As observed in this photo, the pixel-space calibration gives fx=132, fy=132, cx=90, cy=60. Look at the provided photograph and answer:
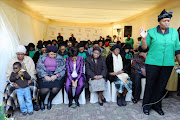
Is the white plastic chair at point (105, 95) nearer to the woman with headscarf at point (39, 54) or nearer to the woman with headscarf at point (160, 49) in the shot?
the woman with headscarf at point (160, 49)

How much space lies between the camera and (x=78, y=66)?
321cm

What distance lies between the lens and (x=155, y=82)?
8.65ft

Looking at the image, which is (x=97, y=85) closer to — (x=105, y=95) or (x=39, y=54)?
(x=105, y=95)

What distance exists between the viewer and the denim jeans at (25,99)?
2.66 metres

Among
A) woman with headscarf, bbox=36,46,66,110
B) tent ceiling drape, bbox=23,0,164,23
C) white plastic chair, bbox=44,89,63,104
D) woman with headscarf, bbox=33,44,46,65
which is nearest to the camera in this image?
woman with headscarf, bbox=36,46,66,110

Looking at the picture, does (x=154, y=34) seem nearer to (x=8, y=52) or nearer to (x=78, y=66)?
(x=78, y=66)

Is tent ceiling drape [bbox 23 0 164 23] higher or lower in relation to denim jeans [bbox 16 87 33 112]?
higher

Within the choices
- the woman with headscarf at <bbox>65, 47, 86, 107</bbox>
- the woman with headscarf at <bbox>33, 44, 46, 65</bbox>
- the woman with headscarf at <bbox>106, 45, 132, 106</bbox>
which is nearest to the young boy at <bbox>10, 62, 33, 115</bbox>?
the woman with headscarf at <bbox>65, 47, 86, 107</bbox>

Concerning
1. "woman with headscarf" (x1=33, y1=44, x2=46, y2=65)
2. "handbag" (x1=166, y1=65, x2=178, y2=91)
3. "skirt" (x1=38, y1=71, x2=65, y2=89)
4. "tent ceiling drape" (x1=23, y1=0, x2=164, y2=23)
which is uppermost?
"tent ceiling drape" (x1=23, y1=0, x2=164, y2=23)

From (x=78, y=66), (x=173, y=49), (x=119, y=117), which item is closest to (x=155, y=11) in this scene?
(x=173, y=49)

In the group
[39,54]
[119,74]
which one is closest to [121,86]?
[119,74]

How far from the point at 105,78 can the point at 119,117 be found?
3.05 ft

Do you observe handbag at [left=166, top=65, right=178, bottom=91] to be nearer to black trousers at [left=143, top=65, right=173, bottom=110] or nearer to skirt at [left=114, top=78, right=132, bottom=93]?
black trousers at [left=143, top=65, right=173, bottom=110]

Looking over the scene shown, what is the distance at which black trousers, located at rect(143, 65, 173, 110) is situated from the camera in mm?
2506
